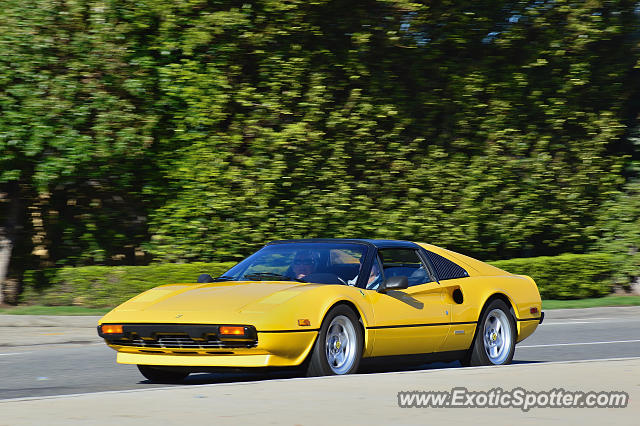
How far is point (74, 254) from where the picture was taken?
70.8 feet

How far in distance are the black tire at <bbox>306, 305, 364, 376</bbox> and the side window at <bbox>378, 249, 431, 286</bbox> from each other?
3.68 feet

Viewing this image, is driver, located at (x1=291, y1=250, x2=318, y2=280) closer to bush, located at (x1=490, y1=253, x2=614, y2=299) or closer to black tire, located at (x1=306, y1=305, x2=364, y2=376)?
black tire, located at (x1=306, y1=305, x2=364, y2=376)

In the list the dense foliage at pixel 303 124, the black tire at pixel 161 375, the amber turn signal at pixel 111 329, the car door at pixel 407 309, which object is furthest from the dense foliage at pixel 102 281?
the amber turn signal at pixel 111 329

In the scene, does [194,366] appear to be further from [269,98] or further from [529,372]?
[269,98]

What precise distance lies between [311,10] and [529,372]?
13.8m

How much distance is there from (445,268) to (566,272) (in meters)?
13.7

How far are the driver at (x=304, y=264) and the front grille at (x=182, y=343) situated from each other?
1361 mm

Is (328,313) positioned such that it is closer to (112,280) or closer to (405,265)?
(405,265)

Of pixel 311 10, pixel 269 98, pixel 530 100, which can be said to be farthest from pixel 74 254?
pixel 530 100

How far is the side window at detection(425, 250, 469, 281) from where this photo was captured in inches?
419

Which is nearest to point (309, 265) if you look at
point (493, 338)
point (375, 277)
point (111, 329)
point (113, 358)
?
point (375, 277)

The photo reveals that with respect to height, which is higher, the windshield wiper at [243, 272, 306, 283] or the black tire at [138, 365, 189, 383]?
the windshield wiper at [243, 272, 306, 283]

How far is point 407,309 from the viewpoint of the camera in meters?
9.88

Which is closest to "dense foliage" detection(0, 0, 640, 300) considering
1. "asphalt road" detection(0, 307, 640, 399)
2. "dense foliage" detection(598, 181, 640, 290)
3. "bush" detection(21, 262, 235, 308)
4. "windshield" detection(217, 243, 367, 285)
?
"dense foliage" detection(598, 181, 640, 290)
